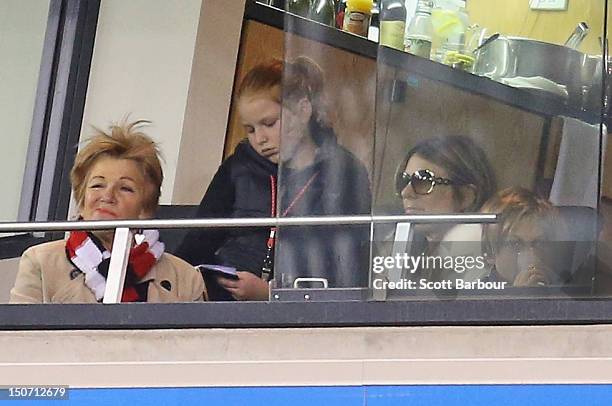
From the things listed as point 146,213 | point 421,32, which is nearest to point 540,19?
point 421,32

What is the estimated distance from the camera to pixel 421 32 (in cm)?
201

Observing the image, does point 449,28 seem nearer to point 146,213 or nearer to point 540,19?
point 540,19

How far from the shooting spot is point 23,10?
4.23 metres

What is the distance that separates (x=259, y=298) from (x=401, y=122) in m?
0.41

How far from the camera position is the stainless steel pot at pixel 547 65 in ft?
6.54

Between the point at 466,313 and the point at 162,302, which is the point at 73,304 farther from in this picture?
the point at 466,313

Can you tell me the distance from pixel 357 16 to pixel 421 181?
→ 0.29 m

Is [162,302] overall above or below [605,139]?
below

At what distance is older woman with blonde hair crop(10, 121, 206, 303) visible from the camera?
221 cm

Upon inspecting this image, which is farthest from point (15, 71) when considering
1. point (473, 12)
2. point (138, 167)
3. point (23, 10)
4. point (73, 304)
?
point (473, 12)

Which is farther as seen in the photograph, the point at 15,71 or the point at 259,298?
the point at 15,71

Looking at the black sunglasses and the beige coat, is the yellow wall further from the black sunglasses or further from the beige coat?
the beige coat

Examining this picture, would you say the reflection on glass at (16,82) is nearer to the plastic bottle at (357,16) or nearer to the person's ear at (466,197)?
the plastic bottle at (357,16)

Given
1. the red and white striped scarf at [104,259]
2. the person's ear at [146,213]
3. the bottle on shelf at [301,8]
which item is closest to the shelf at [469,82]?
the bottle on shelf at [301,8]
